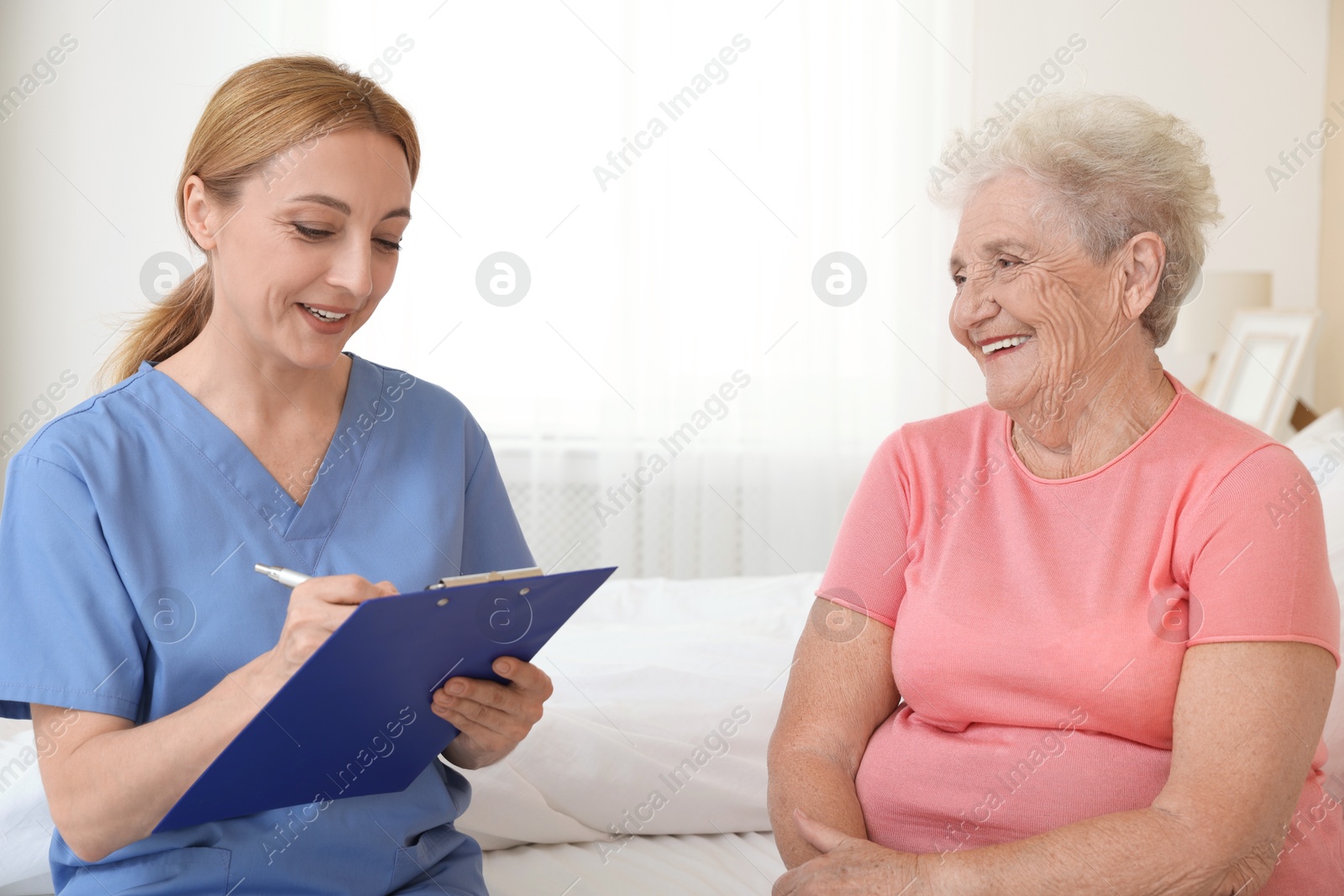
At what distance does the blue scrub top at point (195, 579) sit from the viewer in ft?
3.15

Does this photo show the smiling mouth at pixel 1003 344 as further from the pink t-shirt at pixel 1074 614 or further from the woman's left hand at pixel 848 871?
the woman's left hand at pixel 848 871

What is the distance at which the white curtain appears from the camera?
348 centimetres

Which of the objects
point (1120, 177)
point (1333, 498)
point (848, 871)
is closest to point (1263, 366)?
point (1333, 498)

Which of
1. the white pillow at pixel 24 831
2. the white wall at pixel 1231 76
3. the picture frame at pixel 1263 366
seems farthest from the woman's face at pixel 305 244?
the white wall at pixel 1231 76

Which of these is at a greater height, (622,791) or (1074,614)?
(1074,614)

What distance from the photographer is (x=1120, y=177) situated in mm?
1177

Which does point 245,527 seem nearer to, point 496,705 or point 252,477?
point 252,477

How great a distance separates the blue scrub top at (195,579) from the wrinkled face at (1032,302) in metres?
0.63

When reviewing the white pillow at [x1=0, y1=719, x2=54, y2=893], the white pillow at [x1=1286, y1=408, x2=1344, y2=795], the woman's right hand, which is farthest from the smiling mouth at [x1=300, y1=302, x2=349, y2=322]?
the white pillow at [x1=1286, y1=408, x2=1344, y2=795]

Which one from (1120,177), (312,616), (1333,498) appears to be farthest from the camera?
(1333,498)

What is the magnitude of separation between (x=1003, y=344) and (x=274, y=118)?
2.61ft

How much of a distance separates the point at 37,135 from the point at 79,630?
299cm

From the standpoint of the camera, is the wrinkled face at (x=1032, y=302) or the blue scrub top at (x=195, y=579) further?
the wrinkled face at (x=1032, y=302)

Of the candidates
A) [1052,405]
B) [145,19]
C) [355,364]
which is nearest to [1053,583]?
[1052,405]
